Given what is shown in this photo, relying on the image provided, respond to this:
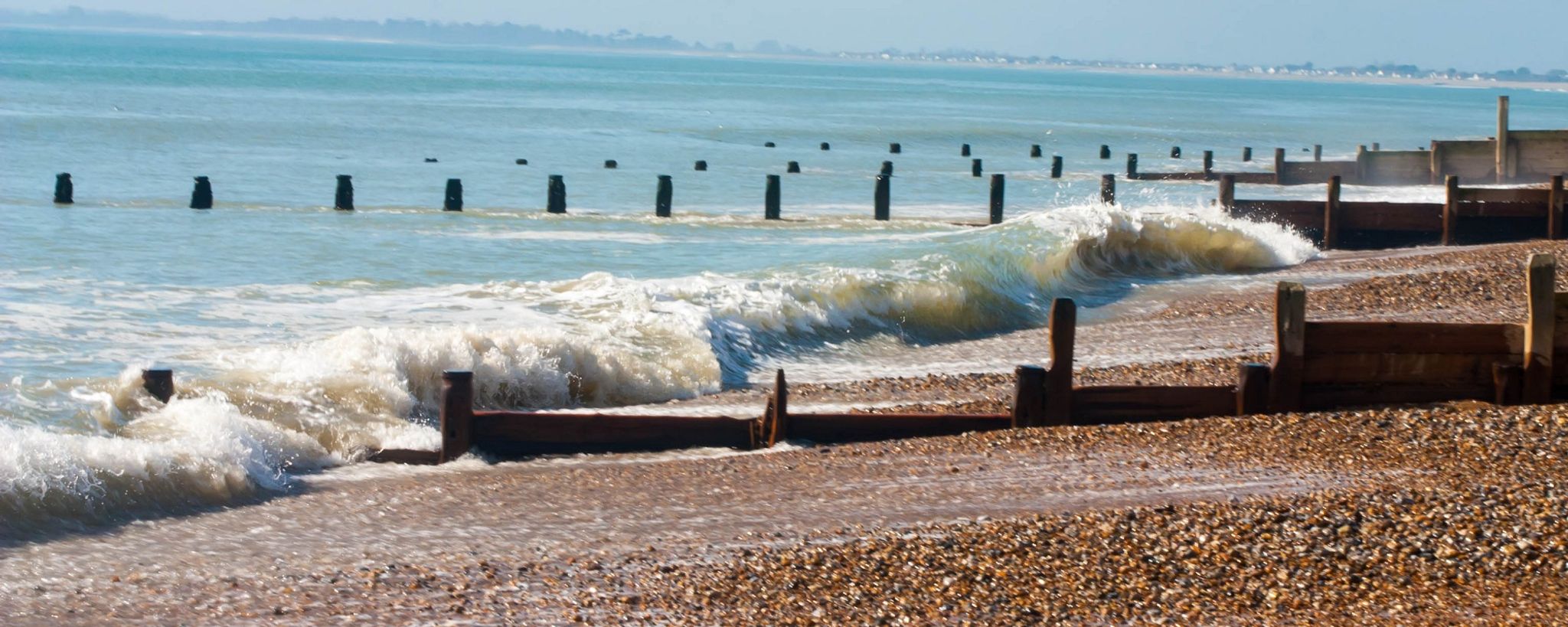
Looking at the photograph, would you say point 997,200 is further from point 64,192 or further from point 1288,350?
point 1288,350

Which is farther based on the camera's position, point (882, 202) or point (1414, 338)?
point (882, 202)

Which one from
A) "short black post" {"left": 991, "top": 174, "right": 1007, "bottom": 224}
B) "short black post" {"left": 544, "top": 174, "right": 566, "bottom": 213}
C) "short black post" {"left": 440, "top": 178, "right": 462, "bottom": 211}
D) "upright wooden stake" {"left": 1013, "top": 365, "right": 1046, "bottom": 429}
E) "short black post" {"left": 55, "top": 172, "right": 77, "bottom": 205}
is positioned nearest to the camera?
"upright wooden stake" {"left": 1013, "top": 365, "right": 1046, "bottom": 429}

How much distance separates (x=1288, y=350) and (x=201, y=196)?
23.2 m

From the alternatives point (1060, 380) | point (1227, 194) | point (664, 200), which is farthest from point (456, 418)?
point (664, 200)

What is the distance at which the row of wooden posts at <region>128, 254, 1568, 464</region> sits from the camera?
10016mm

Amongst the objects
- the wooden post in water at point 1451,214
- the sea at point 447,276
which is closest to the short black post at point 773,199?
the sea at point 447,276

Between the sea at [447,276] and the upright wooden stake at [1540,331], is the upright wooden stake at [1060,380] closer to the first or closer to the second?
the upright wooden stake at [1540,331]

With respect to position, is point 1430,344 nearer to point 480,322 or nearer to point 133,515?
point 133,515

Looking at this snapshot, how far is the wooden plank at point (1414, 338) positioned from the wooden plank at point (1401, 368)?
1.3 inches

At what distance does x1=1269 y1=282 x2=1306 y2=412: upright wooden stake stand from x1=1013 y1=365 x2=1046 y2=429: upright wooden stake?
54.2 inches

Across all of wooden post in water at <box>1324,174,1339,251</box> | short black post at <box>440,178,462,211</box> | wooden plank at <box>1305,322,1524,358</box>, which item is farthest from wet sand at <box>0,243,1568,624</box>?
short black post at <box>440,178,462,211</box>

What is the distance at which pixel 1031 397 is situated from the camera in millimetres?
10117

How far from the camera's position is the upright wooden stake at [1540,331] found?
9.98 meters

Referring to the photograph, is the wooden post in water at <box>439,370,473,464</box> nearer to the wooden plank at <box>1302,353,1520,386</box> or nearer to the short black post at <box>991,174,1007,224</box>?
the wooden plank at <box>1302,353,1520,386</box>
